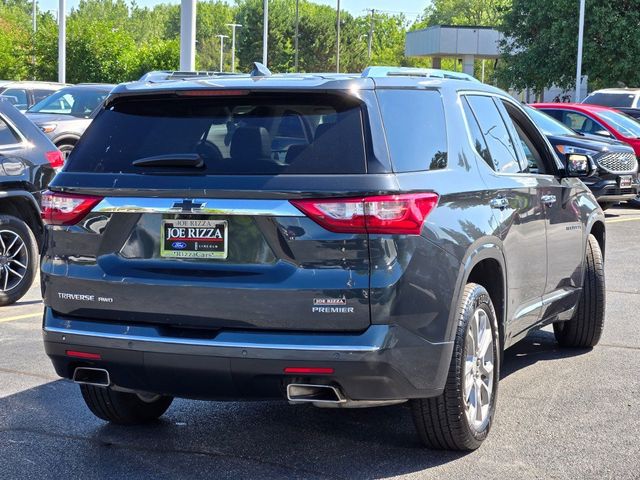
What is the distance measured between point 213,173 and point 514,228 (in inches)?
74.2

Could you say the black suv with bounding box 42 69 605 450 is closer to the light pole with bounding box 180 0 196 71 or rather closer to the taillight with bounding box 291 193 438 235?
the taillight with bounding box 291 193 438 235

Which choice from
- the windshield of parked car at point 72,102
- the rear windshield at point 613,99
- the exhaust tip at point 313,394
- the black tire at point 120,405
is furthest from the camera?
the rear windshield at point 613,99

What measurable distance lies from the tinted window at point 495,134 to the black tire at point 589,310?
55.7 inches

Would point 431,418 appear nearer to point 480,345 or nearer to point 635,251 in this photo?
point 480,345

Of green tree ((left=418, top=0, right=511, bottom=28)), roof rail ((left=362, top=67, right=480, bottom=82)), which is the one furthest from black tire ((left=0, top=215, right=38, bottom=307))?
green tree ((left=418, top=0, right=511, bottom=28))

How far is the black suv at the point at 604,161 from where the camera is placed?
17.0 meters

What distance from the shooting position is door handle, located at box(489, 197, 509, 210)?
18.1 feet

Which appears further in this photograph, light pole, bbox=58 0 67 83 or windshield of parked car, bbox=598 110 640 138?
light pole, bbox=58 0 67 83

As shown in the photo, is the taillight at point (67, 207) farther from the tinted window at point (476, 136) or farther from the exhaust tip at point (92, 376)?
the tinted window at point (476, 136)

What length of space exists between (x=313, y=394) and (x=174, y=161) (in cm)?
115

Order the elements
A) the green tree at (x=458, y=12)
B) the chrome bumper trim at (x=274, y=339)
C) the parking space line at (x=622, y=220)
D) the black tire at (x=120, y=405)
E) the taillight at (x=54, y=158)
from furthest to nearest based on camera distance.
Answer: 1. the green tree at (x=458, y=12)
2. the parking space line at (x=622, y=220)
3. the taillight at (x=54, y=158)
4. the black tire at (x=120, y=405)
5. the chrome bumper trim at (x=274, y=339)

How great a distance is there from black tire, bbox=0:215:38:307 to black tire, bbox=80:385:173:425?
386 centimetres

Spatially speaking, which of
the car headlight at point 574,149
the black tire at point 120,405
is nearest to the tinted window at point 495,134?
the black tire at point 120,405

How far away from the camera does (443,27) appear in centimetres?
6531
